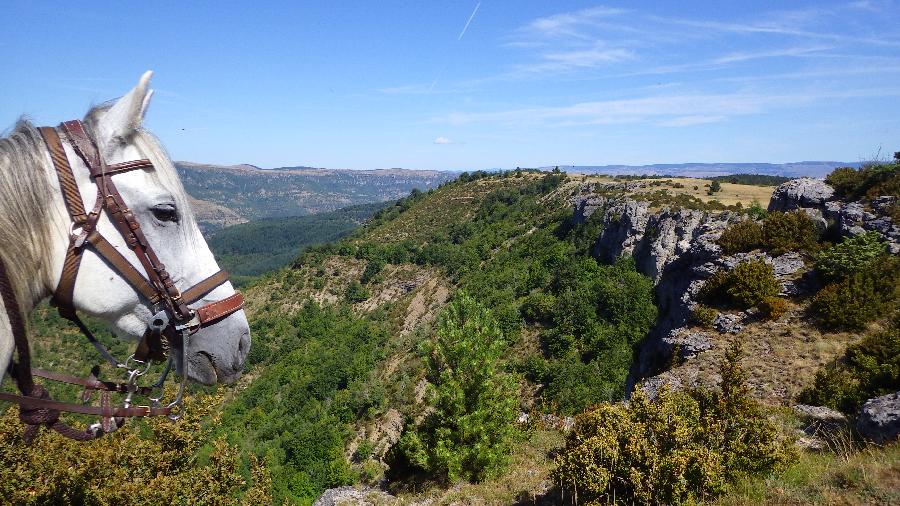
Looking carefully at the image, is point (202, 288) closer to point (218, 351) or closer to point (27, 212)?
point (218, 351)

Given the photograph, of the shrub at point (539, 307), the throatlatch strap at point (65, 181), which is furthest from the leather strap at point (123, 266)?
the shrub at point (539, 307)

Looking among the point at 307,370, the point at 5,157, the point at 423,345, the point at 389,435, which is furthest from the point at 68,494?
the point at 307,370

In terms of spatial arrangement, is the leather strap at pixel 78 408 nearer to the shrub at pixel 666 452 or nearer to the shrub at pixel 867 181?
the shrub at pixel 666 452

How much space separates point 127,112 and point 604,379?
25993 millimetres

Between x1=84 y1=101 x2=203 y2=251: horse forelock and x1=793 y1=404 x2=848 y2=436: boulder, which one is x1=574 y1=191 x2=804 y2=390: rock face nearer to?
x1=793 y1=404 x2=848 y2=436: boulder

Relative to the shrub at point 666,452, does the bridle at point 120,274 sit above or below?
above

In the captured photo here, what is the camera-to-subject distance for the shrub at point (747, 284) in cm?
1439

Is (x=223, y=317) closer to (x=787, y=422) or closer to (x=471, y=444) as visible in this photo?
(x=471, y=444)

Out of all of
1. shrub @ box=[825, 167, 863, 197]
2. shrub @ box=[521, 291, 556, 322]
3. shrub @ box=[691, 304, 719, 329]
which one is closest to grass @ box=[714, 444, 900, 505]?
shrub @ box=[691, 304, 719, 329]

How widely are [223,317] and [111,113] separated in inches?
46.9

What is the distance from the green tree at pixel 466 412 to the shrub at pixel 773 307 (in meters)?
8.50

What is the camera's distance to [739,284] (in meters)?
14.7

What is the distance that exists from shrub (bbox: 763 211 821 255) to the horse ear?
63.6 ft

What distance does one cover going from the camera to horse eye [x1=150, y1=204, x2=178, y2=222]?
2.28 metres
